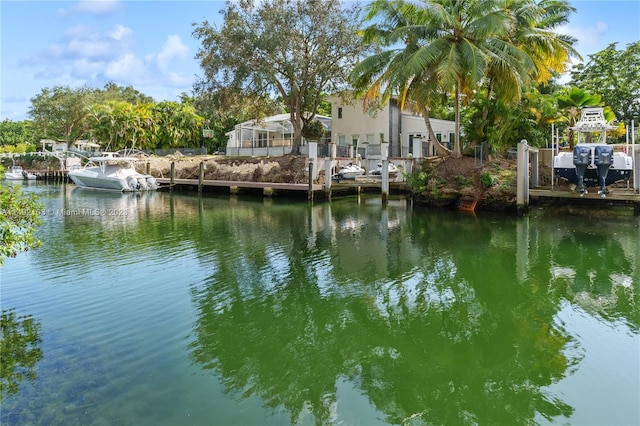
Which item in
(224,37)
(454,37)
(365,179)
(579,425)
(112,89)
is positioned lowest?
(579,425)

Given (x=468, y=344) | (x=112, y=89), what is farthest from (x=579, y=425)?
(x=112, y=89)

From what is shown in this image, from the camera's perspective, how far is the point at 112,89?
6475cm

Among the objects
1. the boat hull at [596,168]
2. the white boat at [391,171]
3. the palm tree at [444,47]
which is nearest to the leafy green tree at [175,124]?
the white boat at [391,171]

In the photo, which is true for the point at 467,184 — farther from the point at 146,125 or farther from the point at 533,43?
the point at 146,125

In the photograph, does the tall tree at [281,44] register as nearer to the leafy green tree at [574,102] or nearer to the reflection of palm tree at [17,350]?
the leafy green tree at [574,102]

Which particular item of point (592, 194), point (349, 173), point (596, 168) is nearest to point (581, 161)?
point (596, 168)

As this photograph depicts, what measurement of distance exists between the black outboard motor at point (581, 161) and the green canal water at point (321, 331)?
4.35 m

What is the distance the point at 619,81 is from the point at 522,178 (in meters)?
24.5

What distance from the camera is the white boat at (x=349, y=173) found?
101 feet

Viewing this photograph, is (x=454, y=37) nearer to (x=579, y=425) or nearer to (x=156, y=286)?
(x=156, y=286)

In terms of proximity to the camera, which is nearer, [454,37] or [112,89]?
[454,37]

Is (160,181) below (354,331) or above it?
above

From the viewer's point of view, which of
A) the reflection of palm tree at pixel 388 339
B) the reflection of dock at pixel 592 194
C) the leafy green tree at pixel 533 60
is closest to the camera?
the reflection of palm tree at pixel 388 339

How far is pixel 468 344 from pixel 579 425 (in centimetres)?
214
